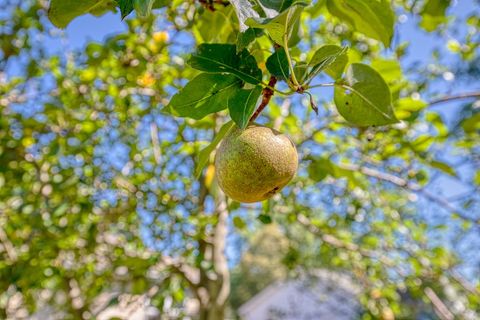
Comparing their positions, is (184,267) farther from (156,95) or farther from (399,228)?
(399,228)

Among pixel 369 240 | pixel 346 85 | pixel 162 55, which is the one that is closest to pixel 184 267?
pixel 162 55

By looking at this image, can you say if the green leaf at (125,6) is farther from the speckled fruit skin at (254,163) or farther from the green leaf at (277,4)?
the speckled fruit skin at (254,163)

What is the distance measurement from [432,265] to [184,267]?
2380 millimetres

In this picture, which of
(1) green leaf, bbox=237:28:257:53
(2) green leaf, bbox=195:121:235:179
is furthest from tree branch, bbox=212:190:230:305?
(1) green leaf, bbox=237:28:257:53

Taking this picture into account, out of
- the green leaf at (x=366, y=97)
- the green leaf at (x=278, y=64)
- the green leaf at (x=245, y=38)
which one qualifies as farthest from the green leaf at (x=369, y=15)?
the green leaf at (x=245, y=38)

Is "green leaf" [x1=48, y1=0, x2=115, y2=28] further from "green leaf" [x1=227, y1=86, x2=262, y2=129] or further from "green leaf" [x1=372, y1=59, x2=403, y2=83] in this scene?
"green leaf" [x1=372, y1=59, x2=403, y2=83]

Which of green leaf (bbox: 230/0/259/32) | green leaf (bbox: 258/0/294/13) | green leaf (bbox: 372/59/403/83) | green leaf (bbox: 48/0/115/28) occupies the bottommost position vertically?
green leaf (bbox: 372/59/403/83)

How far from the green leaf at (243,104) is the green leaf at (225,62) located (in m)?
0.03

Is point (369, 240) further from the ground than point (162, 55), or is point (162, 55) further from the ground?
point (162, 55)

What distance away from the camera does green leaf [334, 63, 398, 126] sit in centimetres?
118

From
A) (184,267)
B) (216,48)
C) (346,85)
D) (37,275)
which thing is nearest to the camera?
(216,48)

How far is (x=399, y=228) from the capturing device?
4637mm

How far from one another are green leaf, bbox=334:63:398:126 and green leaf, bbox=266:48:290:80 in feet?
0.73

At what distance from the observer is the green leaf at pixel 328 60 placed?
0.97m
